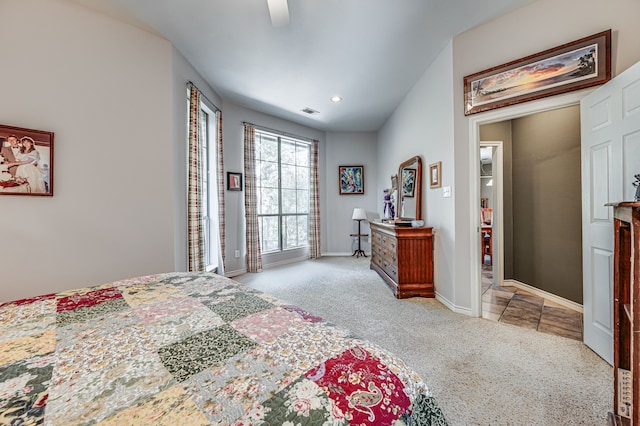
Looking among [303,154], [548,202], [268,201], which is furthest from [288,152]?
[548,202]

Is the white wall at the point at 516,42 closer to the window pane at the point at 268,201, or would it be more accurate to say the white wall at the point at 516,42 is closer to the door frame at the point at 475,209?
the door frame at the point at 475,209

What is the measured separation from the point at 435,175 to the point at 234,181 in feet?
10.3

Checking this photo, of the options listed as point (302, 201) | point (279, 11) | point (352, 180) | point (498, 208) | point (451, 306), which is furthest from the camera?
point (352, 180)

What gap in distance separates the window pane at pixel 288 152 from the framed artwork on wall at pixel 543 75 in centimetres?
353

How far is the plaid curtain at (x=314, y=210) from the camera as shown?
5.68 m

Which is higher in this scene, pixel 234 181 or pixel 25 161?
pixel 234 181

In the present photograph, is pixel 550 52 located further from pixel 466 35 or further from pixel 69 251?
pixel 69 251

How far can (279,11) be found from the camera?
1.62m

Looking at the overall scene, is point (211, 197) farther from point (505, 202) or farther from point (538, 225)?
point (538, 225)

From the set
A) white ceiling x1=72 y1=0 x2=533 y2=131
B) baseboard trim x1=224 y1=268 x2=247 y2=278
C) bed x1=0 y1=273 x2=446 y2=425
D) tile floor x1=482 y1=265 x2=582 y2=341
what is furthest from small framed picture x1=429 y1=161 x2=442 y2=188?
baseboard trim x1=224 y1=268 x2=247 y2=278

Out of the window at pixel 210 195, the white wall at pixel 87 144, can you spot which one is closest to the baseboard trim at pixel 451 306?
the white wall at pixel 87 144

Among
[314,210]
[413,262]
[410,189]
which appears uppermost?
[410,189]

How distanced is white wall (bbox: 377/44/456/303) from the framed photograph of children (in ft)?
12.0

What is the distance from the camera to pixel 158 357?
747mm
